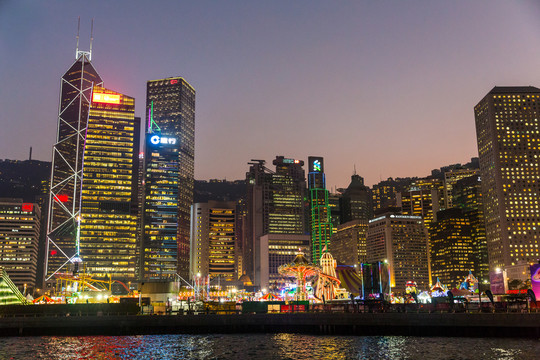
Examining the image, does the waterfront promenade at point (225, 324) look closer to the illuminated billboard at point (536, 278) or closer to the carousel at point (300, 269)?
the illuminated billboard at point (536, 278)

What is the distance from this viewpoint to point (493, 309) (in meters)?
68.1

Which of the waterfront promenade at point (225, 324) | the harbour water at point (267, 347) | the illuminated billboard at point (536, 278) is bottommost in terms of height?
the harbour water at point (267, 347)

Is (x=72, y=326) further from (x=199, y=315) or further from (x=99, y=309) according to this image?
(x=199, y=315)

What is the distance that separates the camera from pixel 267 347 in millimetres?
60219

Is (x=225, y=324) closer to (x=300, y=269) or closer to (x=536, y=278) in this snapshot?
(x=300, y=269)

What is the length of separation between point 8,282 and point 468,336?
244 feet

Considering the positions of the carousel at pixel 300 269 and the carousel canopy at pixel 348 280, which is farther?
the carousel canopy at pixel 348 280

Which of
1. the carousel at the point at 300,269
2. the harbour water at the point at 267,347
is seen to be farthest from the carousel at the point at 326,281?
the harbour water at the point at 267,347

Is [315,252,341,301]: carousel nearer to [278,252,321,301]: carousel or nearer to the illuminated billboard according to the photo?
[278,252,321,301]: carousel

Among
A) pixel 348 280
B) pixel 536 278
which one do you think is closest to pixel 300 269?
pixel 348 280

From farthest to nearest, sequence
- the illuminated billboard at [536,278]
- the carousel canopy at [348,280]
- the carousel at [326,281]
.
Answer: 1. the carousel canopy at [348,280]
2. the carousel at [326,281]
3. the illuminated billboard at [536,278]

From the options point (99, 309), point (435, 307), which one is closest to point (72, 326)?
point (99, 309)

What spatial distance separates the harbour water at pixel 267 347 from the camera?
53.0 metres

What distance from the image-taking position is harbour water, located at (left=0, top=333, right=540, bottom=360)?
174 ft
